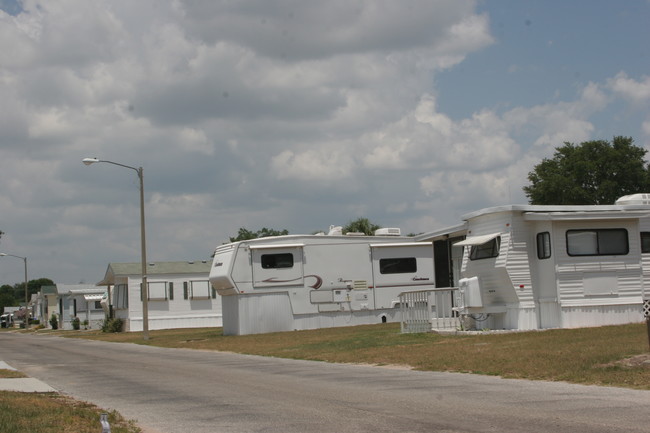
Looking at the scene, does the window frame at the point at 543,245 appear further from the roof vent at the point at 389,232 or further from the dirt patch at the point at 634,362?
the roof vent at the point at 389,232

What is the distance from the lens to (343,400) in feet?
39.0

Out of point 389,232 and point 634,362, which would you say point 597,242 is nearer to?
point 634,362

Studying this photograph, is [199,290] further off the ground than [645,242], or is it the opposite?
[645,242]

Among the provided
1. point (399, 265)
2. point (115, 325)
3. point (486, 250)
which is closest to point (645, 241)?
point (486, 250)

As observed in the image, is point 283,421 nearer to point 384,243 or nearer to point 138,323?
point 384,243

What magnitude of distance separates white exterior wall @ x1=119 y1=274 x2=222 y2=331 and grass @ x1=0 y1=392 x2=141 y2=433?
35.1m

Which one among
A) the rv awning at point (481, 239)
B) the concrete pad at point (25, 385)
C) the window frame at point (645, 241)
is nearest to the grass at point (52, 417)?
the concrete pad at point (25, 385)

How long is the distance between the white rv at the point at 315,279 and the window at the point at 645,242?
10.1 meters

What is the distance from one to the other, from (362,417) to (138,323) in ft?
127

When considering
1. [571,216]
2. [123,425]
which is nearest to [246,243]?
[571,216]

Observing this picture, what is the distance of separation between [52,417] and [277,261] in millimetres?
21726

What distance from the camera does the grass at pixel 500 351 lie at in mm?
13805

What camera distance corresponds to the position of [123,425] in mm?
10016

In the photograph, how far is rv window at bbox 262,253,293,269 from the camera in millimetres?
31781
